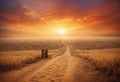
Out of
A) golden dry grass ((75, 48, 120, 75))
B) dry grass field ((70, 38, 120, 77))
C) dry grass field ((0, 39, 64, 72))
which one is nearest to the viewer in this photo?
golden dry grass ((75, 48, 120, 75))

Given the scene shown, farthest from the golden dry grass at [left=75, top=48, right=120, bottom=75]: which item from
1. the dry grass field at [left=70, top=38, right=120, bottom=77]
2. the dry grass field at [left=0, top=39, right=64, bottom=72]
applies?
the dry grass field at [left=0, top=39, right=64, bottom=72]

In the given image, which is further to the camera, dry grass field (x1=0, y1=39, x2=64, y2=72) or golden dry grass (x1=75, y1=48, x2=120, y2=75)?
dry grass field (x1=0, y1=39, x2=64, y2=72)

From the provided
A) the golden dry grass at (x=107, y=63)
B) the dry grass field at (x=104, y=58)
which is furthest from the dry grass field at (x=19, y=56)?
the golden dry grass at (x=107, y=63)

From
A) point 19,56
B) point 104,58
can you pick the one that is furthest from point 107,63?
point 19,56

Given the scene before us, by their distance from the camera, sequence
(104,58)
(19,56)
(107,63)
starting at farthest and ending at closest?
(19,56), (104,58), (107,63)

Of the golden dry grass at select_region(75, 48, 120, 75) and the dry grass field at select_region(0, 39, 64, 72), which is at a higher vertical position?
the golden dry grass at select_region(75, 48, 120, 75)

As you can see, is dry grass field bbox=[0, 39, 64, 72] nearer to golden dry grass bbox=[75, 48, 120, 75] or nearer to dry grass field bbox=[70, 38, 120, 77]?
dry grass field bbox=[70, 38, 120, 77]

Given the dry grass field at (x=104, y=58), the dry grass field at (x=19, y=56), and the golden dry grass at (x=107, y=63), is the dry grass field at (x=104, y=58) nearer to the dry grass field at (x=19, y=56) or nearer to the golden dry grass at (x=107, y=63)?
the golden dry grass at (x=107, y=63)

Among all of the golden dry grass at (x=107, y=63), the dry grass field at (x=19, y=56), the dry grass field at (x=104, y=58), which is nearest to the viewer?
the golden dry grass at (x=107, y=63)

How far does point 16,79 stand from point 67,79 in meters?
3.39

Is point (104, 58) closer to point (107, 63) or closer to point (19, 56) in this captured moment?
point (107, 63)

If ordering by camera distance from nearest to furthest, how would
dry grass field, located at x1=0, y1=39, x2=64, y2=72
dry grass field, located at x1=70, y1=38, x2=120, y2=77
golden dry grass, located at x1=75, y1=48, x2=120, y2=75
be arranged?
golden dry grass, located at x1=75, y1=48, x2=120, y2=75, dry grass field, located at x1=70, y1=38, x2=120, y2=77, dry grass field, located at x1=0, y1=39, x2=64, y2=72

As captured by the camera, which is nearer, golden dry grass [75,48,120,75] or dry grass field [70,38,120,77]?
golden dry grass [75,48,120,75]

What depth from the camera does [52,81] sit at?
28.3 ft
